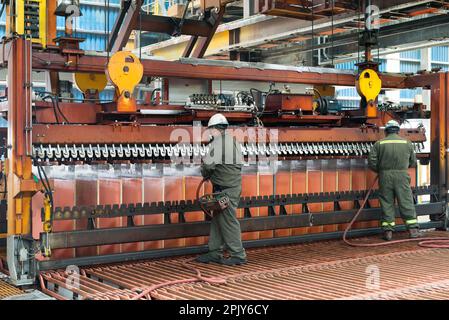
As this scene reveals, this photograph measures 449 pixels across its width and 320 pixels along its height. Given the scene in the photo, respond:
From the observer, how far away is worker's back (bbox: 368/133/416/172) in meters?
7.66

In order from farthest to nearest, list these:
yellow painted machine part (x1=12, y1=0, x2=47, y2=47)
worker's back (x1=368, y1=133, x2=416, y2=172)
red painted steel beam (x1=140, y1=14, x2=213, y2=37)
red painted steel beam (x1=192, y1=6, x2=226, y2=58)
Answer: red painted steel beam (x1=192, y1=6, x2=226, y2=58)
red painted steel beam (x1=140, y1=14, x2=213, y2=37)
worker's back (x1=368, y1=133, x2=416, y2=172)
yellow painted machine part (x1=12, y1=0, x2=47, y2=47)

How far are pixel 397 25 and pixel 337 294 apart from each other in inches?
247

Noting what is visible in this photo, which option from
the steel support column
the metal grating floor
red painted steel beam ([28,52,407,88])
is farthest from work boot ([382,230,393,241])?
the steel support column

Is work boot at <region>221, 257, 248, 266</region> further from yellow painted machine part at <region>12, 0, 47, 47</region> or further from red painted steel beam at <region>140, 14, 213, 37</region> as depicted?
red painted steel beam at <region>140, 14, 213, 37</region>

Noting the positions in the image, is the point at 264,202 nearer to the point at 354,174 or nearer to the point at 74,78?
the point at 354,174

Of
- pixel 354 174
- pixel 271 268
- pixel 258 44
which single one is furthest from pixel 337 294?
pixel 258 44

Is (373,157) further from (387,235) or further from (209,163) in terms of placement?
(209,163)

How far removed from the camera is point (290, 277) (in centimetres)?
561

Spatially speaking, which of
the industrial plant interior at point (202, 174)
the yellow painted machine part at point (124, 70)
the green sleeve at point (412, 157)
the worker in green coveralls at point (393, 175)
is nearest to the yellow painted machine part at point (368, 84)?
the industrial plant interior at point (202, 174)

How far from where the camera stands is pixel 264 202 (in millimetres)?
6965

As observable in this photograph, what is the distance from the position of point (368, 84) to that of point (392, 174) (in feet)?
3.67

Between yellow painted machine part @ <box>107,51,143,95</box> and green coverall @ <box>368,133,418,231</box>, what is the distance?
9.75 ft

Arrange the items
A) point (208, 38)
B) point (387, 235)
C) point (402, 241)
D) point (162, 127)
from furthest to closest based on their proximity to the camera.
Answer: point (208, 38) < point (387, 235) < point (402, 241) < point (162, 127)

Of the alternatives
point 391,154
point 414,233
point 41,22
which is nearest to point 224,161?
point 391,154
